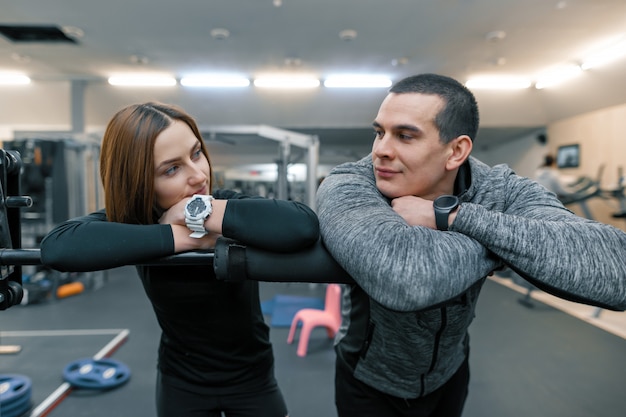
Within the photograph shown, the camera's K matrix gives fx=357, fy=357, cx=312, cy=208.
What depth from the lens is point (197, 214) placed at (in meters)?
0.67

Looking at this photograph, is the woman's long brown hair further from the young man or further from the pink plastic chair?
the pink plastic chair

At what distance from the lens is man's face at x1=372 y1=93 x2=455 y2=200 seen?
2.72ft

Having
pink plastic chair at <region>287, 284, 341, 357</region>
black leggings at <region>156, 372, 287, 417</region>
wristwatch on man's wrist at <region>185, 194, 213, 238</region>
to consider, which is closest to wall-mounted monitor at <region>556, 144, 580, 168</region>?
pink plastic chair at <region>287, 284, 341, 357</region>

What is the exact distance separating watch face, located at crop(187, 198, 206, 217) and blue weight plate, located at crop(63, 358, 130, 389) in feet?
7.24

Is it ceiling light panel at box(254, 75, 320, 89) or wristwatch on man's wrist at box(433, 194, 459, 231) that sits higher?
ceiling light panel at box(254, 75, 320, 89)

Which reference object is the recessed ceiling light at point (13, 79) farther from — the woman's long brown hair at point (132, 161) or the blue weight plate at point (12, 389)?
the woman's long brown hair at point (132, 161)

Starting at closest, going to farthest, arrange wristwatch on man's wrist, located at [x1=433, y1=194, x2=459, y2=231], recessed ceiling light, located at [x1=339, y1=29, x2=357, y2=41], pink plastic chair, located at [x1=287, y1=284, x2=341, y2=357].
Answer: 1. wristwatch on man's wrist, located at [x1=433, y1=194, x2=459, y2=231]
2. pink plastic chair, located at [x1=287, y1=284, x2=341, y2=357]
3. recessed ceiling light, located at [x1=339, y1=29, x2=357, y2=41]

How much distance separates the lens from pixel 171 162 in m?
0.87

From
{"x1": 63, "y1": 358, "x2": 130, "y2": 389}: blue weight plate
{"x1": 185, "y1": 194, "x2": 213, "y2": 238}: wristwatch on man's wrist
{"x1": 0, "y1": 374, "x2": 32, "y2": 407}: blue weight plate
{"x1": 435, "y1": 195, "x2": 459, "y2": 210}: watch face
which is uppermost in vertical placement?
{"x1": 435, "y1": 195, "x2": 459, "y2": 210}: watch face

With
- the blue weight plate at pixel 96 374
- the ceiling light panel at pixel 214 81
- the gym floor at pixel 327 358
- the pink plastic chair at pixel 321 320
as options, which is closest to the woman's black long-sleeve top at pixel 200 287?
the gym floor at pixel 327 358

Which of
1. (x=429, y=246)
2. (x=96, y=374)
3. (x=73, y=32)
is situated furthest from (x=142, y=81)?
(x=429, y=246)

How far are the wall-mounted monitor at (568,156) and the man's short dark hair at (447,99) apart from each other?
7.20 meters

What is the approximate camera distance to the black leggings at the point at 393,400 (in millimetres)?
997

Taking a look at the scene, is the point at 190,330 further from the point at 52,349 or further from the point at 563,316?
the point at 563,316
